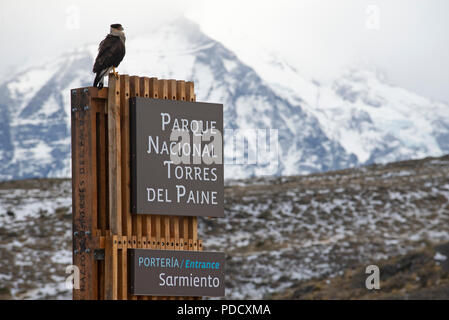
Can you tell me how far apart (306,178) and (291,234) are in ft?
48.9

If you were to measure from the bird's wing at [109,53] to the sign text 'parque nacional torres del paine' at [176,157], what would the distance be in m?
0.76

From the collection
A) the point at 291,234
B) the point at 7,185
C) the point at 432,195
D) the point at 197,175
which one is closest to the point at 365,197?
the point at 432,195

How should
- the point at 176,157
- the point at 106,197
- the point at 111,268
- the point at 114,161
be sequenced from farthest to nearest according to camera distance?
the point at 176,157, the point at 106,197, the point at 114,161, the point at 111,268

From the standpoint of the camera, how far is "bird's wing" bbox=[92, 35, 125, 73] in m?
14.7

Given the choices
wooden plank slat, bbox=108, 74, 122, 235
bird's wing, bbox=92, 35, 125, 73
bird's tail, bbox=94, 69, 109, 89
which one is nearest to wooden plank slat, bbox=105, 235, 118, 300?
wooden plank slat, bbox=108, 74, 122, 235

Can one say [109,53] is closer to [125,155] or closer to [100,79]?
[100,79]

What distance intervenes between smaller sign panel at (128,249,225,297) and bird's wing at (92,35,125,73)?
2.71 metres

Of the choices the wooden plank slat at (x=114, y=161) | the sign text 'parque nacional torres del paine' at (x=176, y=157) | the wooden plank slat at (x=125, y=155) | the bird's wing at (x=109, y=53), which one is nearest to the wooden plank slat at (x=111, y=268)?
the wooden plank slat at (x=114, y=161)

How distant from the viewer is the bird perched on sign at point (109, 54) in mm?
14695

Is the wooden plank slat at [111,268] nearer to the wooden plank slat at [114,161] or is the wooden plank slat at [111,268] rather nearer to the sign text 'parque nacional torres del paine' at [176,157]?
the wooden plank slat at [114,161]

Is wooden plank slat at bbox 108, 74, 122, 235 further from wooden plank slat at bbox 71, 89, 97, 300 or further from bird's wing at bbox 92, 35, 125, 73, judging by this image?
bird's wing at bbox 92, 35, 125, 73

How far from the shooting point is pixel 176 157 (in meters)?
14.6

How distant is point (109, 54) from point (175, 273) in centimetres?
329

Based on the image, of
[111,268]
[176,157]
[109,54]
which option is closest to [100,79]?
[109,54]
